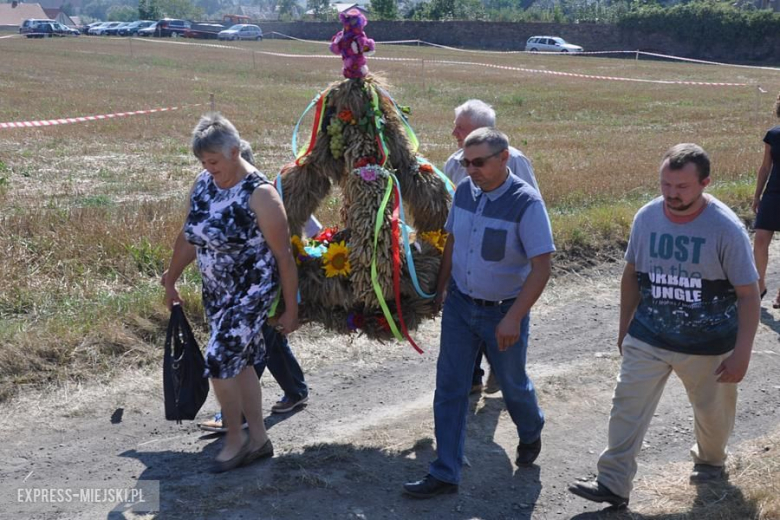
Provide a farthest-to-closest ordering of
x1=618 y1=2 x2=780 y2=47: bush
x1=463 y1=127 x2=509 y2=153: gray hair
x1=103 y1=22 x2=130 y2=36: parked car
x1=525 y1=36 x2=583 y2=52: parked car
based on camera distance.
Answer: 1. x1=103 y1=22 x2=130 y2=36: parked car
2. x1=525 y1=36 x2=583 y2=52: parked car
3. x1=618 y1=2 x2=780 y2=47: bush
4. x1=463 y1=127 x2=509 y2=153: gray hair

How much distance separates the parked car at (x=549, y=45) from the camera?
5647cm

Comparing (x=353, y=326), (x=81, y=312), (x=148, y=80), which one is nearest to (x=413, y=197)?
(x=353, y=326)

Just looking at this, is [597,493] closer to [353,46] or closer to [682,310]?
[682,310]

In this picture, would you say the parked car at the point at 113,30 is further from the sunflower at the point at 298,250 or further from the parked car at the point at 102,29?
the sunflower at the point at 298,250

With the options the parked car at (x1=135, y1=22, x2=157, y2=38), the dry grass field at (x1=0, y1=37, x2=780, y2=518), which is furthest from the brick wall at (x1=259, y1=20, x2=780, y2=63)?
the dry grass field at (x1=0, y1=37, x2=780, y2=518)

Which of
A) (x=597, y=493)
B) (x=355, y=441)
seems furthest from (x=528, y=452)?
(x=355, y=441)

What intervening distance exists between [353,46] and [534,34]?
62.3 meters

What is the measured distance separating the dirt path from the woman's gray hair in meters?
1.64

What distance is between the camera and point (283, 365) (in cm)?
517

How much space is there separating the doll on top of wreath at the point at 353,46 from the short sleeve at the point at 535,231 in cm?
137

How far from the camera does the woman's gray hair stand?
13.5ft

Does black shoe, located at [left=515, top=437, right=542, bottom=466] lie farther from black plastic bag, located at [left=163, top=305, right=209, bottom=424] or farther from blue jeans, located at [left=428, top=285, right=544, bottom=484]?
black plastic bag, located at [left=163, top=305, right=209, bottom=424]

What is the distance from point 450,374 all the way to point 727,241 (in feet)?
4.68

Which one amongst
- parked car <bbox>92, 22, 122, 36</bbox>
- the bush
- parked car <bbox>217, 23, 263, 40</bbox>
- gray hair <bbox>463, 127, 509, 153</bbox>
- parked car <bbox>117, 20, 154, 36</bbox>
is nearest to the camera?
gray hair <bbox>463, 127, 509, 153</bbox>
